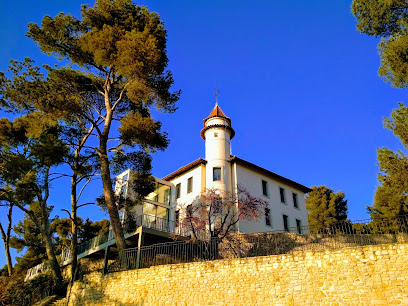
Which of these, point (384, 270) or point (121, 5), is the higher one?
point (121, 5)

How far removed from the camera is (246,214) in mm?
23391

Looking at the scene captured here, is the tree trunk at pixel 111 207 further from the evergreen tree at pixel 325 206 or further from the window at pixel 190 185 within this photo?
the evergreen tree at pixel 325 206

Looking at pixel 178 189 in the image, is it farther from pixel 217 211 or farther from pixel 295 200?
pixel 295 200

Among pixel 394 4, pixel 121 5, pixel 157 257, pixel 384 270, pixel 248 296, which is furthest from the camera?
pixel 121 5

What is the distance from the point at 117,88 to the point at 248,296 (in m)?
14.1

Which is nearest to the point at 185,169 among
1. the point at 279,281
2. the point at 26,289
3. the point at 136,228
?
the point at 136,228

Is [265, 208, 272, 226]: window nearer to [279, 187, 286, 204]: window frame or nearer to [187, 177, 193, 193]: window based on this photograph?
[279, 187, 286, 204]: window frame

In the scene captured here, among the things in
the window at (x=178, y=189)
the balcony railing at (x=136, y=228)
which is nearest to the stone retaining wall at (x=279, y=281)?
the balcony railing at (x=136, y=228)

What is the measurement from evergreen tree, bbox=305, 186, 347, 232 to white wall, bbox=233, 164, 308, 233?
4.93 m

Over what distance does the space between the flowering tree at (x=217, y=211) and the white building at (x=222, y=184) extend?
3.56 ft

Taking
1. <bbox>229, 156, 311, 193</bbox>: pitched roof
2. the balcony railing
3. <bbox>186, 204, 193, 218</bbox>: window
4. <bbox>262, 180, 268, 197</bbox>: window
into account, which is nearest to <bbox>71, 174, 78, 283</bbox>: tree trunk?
the balcony railing

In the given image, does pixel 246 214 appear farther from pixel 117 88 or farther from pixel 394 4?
pixel 394 4

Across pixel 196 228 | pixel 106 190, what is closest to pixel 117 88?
pixel 106 190

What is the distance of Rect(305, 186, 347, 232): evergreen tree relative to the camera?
34156 millimetres
